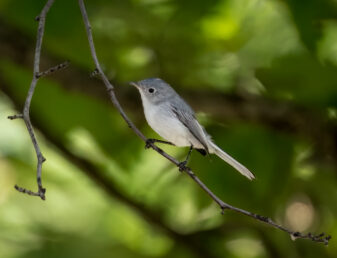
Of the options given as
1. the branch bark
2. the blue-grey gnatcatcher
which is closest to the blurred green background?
the branch bark

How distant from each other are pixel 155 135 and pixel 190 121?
0.67m

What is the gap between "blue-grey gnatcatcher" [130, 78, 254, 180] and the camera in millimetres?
1736

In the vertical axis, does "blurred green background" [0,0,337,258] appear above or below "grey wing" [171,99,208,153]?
above

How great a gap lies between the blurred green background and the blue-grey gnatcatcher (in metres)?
0.40

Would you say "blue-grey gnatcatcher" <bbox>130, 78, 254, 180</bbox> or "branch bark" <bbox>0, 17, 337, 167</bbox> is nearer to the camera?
"blue-grey gnatcatcher" <bbox>130, 78, 254, 180</bbox>

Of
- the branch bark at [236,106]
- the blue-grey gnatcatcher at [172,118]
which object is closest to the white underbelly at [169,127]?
the blue-grey gnatcatcher at [172,118]

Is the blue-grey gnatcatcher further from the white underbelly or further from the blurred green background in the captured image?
the blurred green background

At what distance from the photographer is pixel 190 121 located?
1827mm

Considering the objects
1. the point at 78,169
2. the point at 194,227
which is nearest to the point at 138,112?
the point at 78,169

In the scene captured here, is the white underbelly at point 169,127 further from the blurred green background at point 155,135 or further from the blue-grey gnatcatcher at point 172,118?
the blurred green background at point 155,135

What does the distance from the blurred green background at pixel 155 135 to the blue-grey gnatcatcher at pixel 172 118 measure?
0.40 meters

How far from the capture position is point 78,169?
2.53m

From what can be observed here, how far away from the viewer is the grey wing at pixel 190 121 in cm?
176

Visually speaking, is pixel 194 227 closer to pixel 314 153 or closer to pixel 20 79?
pixel 314 153
